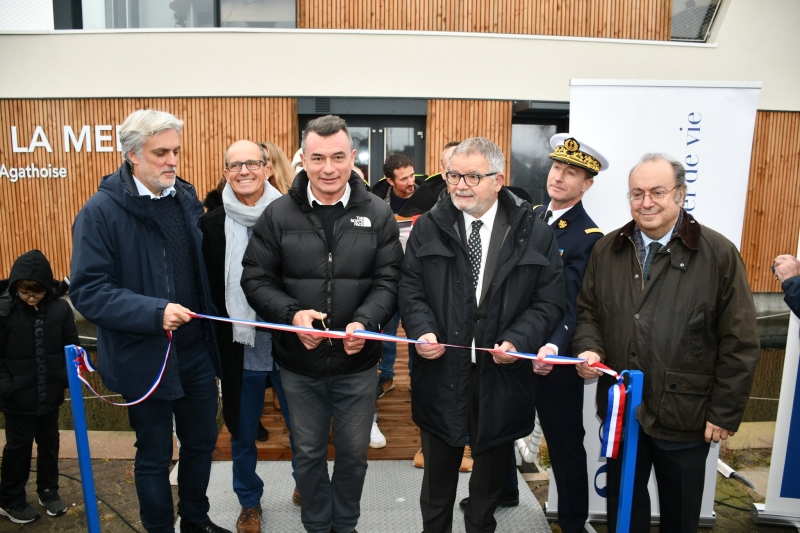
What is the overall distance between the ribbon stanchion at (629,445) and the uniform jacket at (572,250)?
435 millimetres

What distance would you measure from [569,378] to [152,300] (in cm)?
208

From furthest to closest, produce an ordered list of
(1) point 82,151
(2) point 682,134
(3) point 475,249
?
(1) point 82,151, (2) point 682,134, (3) point 475,249

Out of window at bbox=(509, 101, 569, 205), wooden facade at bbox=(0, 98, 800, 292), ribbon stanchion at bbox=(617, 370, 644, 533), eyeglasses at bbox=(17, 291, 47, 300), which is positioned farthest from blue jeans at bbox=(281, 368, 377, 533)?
window at bbox=(509, 101, 569, 205)

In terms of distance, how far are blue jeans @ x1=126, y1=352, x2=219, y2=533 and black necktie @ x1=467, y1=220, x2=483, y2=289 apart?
1.47 m

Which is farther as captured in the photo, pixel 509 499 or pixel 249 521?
pixel 509 499

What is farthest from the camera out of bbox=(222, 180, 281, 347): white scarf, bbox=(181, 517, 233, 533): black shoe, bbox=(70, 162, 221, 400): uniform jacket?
bbox=(181, 517, 233, 533): black shoe

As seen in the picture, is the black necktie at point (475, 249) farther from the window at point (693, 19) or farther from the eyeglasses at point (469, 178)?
the window at point (693, 19)

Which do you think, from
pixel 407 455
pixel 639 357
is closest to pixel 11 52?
pixel 407 455

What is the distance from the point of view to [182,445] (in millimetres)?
2949

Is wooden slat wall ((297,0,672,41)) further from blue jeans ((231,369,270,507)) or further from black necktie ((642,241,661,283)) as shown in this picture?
black necktie ((642,241,661,283))

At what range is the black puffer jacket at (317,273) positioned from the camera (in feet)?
8.73

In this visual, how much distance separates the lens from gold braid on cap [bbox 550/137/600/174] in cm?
303

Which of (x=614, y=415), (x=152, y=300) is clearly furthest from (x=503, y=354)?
(x=152, y=300)

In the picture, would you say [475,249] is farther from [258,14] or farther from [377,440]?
[258,14]
